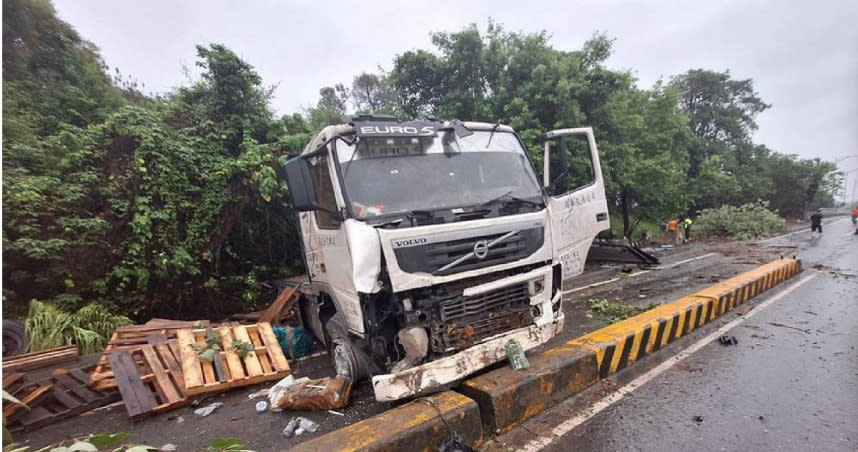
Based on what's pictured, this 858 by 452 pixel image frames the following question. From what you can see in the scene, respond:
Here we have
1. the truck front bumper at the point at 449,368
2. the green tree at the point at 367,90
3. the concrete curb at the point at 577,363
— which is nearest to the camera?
the truck front bumper at the point at 449,368

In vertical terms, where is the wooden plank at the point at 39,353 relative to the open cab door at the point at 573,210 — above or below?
below

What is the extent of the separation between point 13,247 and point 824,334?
36.0 feet

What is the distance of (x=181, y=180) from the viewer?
6875 millimetres

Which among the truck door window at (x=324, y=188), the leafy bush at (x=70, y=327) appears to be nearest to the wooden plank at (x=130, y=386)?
the leafy bush at (x=70, y=327)

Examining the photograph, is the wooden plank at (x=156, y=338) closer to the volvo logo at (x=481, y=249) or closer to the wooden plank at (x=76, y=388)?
the wooden plank at (x=76, y=388)

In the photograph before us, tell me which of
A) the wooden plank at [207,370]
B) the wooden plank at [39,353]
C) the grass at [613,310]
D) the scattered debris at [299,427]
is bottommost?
the grass at [613,310]

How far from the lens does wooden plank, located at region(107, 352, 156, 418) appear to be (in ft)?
13.0

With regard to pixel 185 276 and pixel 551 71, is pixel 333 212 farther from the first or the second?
pixel 551 71

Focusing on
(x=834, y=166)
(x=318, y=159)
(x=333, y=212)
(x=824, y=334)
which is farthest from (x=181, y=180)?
(x=834, y=166)

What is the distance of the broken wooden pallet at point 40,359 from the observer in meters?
4.59

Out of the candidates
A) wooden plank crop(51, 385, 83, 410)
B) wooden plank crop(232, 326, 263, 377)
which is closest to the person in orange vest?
wooden plank crop(232, 326, 263, 377)

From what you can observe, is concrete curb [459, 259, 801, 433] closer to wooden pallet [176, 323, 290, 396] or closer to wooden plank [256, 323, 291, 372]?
wooden plank [256, 323, 291, 372]

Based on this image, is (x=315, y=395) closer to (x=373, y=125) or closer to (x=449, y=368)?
(x=449, y=368)

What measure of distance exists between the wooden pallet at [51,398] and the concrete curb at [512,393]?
3284 mm
